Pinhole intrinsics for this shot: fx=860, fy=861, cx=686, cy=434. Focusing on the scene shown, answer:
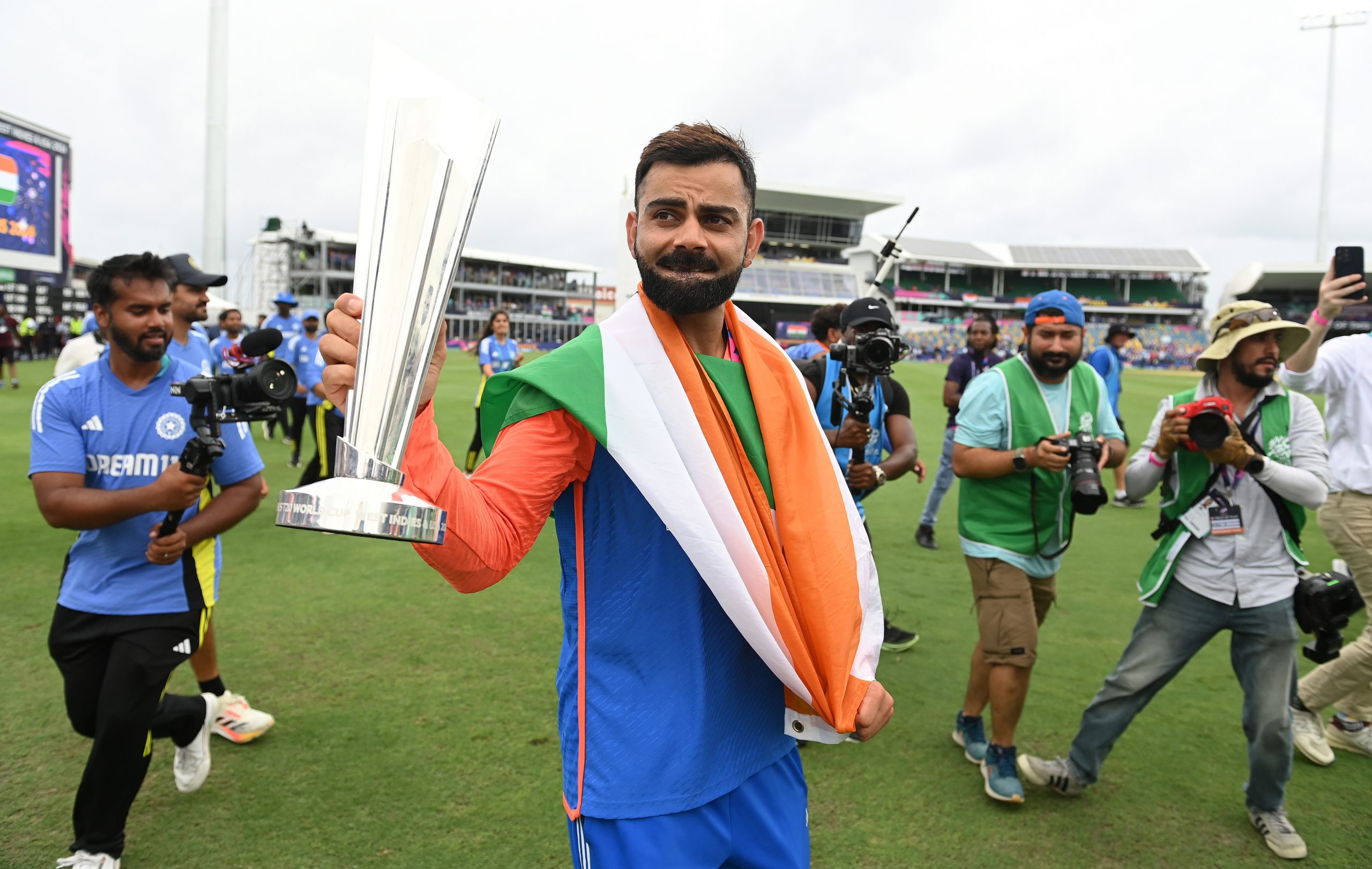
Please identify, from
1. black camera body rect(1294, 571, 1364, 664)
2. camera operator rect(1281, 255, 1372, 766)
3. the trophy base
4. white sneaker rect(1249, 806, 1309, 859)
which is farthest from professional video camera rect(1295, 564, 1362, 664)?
the trophy base

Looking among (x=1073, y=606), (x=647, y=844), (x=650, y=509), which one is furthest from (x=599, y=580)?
(x=1073, y=606)

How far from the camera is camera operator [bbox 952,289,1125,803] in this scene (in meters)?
3.44

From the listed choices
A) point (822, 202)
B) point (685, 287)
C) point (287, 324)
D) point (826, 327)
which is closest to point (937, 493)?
point (826, 327)

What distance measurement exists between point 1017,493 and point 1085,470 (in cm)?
33

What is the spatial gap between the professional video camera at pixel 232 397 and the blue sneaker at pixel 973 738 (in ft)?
10.0

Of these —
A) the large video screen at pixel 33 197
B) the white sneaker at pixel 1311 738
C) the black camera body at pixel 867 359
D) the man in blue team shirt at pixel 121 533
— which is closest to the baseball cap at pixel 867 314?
the black camera body at pixel 867 359

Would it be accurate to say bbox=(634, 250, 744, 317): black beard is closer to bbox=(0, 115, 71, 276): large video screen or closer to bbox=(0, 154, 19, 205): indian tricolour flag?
bbox=(0, 115, 71, 276): large video screen

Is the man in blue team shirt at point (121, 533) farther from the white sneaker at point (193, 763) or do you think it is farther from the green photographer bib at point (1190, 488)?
the green photographer bib at point (1190, 488)

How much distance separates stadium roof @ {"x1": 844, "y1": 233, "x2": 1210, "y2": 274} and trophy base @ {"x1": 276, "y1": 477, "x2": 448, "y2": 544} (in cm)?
6845

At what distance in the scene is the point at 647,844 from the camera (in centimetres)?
157

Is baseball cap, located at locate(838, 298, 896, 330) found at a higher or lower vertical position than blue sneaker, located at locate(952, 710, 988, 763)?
higher

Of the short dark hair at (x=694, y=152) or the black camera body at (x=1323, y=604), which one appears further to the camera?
the black camera body at (x=1323, y=604)

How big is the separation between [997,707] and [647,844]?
2.31 m

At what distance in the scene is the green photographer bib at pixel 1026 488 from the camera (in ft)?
11.7
